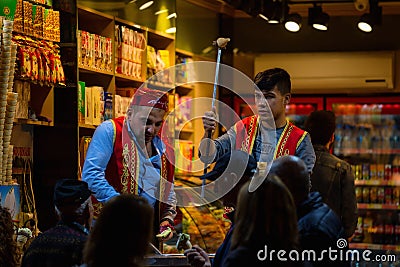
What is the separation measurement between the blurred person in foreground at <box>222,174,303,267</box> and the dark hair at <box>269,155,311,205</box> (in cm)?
39

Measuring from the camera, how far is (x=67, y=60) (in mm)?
6137

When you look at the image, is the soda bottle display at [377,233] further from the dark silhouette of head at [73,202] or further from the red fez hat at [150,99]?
the dark silhouette of head at [73,202]

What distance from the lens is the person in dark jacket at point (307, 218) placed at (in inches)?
139

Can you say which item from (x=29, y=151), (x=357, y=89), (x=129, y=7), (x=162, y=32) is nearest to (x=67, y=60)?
(x=29, y=151)

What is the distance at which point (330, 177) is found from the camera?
594 cm

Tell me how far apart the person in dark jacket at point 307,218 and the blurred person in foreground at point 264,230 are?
396mm

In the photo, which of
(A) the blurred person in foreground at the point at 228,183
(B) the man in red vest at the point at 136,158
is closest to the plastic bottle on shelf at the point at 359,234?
(B) the man in red vest at the point at 136,158

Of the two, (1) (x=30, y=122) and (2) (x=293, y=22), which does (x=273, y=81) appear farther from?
(2) (x=293, y=22)

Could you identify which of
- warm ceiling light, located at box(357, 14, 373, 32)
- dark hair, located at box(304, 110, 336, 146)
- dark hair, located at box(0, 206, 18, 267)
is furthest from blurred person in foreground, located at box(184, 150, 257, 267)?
warm ceiling light, located at box(357, 14, 373, 32)

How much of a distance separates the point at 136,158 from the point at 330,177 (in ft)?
4.71

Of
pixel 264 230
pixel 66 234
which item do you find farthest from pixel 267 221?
pixel 66 234

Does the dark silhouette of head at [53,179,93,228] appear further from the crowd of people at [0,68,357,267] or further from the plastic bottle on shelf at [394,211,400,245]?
Answer: the plastic bottle on shelf at [394,211,400,245]

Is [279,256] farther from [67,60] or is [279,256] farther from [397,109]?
[397,109]

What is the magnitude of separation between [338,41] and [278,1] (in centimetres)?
135
